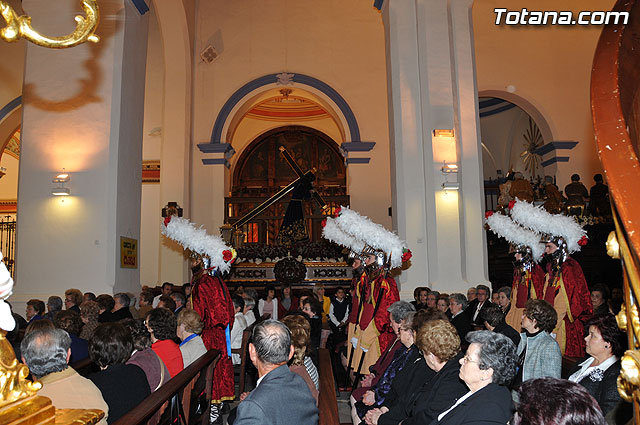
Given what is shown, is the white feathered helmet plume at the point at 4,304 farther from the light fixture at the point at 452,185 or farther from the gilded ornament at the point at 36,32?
the light fixture at the point at 452,185

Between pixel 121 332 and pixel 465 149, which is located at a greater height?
pixel 465 149

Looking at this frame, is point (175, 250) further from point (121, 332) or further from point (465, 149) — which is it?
point (121, 332)

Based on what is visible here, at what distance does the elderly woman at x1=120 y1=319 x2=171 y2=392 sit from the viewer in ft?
11.9

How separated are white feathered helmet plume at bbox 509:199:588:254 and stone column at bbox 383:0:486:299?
2.70 metres

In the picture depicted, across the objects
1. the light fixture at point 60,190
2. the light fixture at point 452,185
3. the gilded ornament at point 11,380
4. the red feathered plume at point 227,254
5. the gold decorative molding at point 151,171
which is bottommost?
the gilded ornament at point 11,380

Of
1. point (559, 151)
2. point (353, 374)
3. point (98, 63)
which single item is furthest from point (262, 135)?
point (353, 374)

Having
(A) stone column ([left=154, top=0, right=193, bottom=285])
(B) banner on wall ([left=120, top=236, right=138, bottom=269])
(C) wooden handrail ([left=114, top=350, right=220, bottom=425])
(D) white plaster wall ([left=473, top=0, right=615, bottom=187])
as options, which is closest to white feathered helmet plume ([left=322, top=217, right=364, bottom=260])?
(C) wooden handrail ([left=114, top=350, right=220, bottom=425])

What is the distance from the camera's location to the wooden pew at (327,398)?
252cm

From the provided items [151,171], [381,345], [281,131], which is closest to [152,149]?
[151,171]

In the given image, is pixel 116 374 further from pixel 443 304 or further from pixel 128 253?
pixel 128 253

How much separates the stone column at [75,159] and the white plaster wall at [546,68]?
9.69 meters

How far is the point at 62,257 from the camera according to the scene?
7746 millimetres

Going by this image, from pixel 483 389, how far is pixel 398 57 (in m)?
7.77

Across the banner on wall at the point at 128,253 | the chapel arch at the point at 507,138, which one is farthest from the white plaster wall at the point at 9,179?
the chapel arch at the point at 507,138
